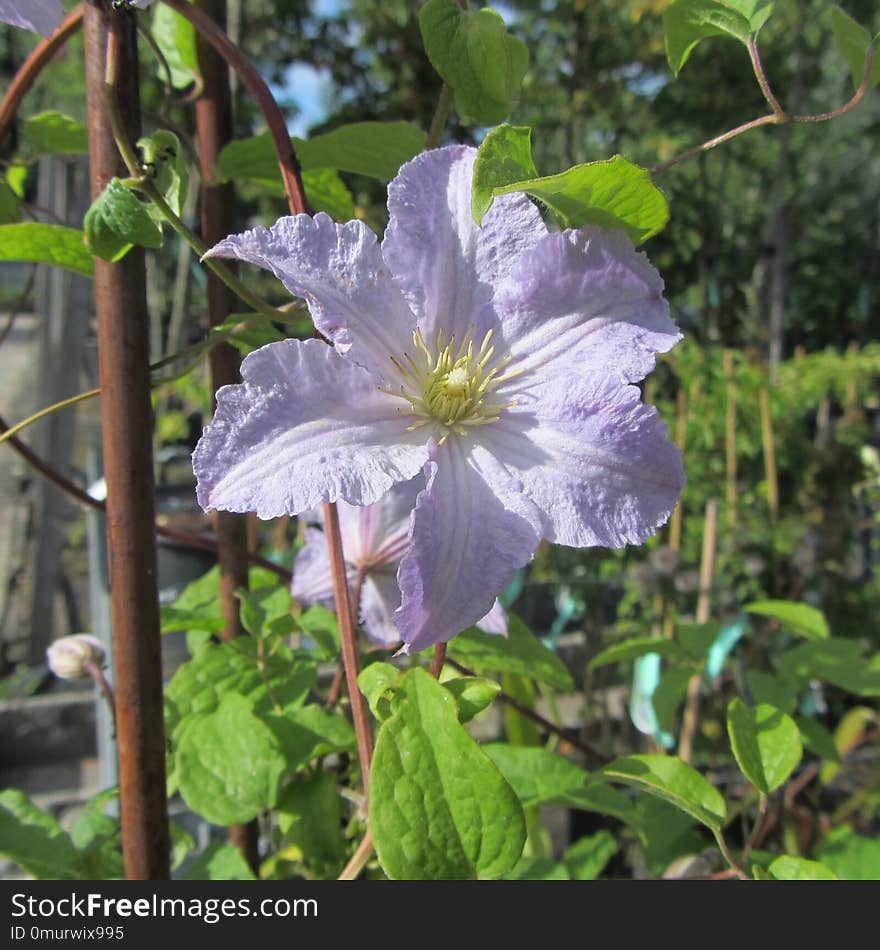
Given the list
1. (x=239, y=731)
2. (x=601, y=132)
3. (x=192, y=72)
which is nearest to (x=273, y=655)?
(x=239, y=731)

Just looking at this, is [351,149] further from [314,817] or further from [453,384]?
[314,817]

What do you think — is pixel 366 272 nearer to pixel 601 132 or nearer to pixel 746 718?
pixel 746 718

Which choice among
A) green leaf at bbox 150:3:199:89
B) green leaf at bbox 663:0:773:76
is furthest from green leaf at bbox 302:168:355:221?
green leaf at bbox 663:0:773:76

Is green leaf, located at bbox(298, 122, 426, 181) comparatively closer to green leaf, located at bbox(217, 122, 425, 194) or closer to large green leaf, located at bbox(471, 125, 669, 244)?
green leaf, located at bbox(217, 122, 425, 194)

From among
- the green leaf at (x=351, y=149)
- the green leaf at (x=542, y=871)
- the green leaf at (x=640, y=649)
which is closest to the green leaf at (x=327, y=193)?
the green leaf at (x=351, y=149)

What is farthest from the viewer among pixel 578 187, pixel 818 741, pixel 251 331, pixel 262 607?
pixel 818 741

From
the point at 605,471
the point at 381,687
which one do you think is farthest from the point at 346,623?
the point at 605,471
